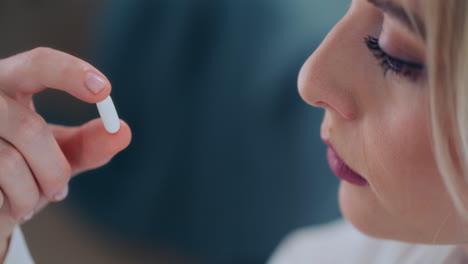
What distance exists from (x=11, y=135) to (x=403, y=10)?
40cm

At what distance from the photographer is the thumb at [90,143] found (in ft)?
1.89

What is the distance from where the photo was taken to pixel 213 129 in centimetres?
121

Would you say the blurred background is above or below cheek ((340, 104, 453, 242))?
below

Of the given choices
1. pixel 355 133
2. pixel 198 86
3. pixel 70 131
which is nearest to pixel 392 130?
pixel 355 133

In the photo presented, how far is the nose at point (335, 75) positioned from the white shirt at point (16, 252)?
0.38 metres

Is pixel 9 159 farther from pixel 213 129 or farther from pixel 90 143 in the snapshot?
pixel 213 129

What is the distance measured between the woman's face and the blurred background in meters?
0.55

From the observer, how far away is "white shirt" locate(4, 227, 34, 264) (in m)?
0.62

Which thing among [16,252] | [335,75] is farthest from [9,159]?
[335,75]

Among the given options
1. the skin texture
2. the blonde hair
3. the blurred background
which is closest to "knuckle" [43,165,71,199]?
the skin texture

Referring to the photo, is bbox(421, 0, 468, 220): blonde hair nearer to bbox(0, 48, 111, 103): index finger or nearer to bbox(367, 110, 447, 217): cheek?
bbox(367, 110, 447, 217): cheek

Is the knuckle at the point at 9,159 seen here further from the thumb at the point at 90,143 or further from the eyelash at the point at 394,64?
the eyelash at the point at 394,64

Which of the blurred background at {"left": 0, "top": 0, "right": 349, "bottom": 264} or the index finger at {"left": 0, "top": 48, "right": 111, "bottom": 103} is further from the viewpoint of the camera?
the blurred background at {"left": 0, "top": 0, "right": 349, "bottom": 264}

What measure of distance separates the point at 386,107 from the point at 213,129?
70 cm
